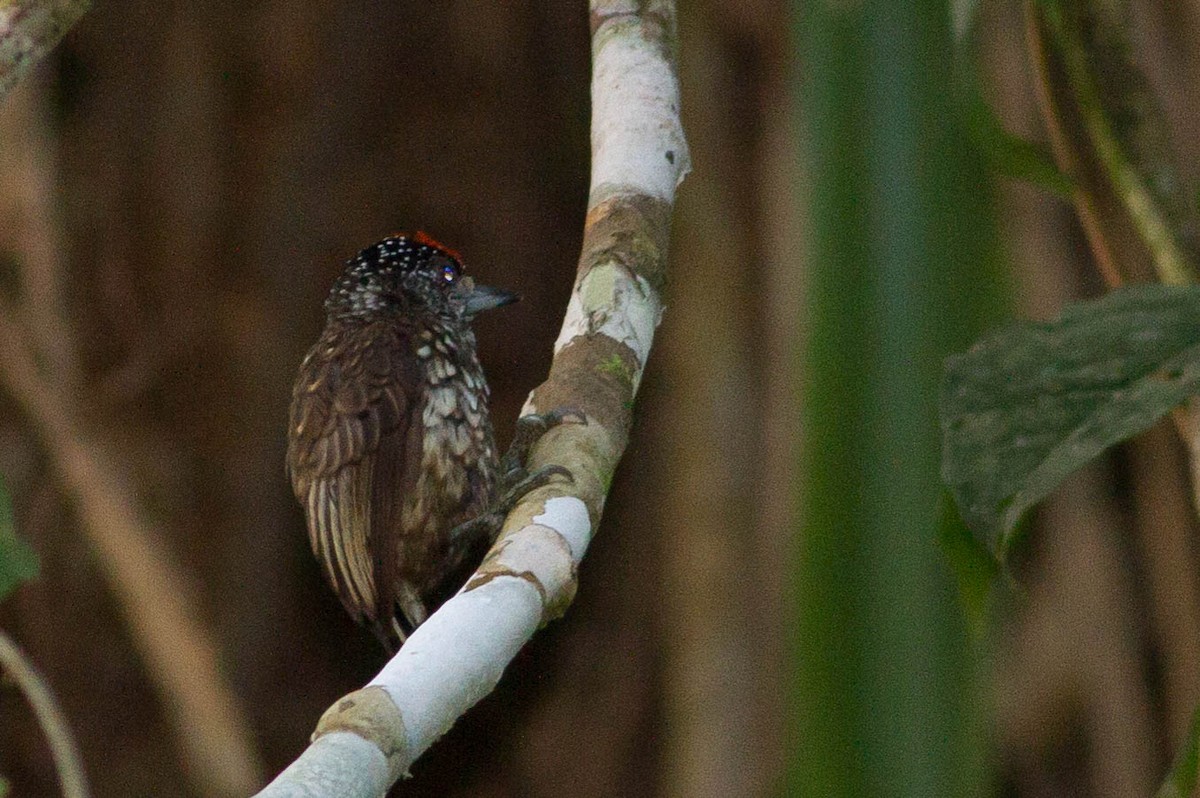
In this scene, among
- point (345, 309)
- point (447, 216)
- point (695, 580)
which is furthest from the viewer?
point (447, 216)

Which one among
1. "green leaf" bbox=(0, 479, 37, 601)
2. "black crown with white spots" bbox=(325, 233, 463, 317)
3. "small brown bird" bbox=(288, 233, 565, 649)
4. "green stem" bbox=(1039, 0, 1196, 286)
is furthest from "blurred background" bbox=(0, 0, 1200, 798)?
"green leaf" bbox=(0, 479, 37, 601)

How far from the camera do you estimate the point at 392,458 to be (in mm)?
2412

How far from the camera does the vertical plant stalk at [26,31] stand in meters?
1.82

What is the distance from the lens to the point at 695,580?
168 inches

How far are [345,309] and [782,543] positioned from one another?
5.14 feet

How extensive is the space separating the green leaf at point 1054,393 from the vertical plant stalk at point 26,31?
116cm

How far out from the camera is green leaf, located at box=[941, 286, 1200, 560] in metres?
1.54

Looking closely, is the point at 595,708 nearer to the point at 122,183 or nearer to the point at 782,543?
the point at 782,543

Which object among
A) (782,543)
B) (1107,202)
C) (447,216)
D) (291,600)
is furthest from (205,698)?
(1107,202)

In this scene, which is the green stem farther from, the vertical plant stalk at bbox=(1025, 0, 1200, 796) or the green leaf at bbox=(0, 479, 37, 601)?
the green leaf at bbox=(0, 479, 37, 601)

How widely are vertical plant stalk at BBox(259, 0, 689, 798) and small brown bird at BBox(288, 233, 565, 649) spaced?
0.36 m

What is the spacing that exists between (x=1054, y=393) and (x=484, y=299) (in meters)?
1.32

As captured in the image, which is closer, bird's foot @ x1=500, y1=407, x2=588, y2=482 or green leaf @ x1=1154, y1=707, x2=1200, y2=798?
green leaf @ x1=1154, y1=707, x2=1200, y2=798

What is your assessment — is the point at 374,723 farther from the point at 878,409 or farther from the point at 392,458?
the point at 392,458
